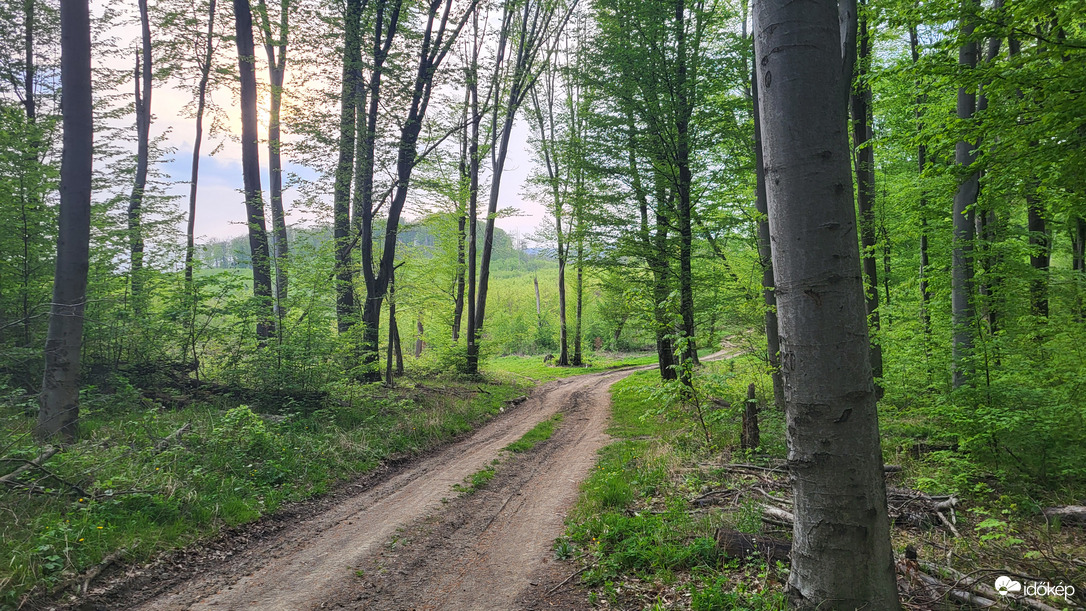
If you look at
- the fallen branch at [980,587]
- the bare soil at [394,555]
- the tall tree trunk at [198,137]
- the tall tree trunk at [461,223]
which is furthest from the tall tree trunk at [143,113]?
the fallen branch at [980,587]

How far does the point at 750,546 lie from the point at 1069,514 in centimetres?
295

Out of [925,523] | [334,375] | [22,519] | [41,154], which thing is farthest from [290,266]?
[925,523]

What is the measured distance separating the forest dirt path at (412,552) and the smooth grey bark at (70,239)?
13.7 ft

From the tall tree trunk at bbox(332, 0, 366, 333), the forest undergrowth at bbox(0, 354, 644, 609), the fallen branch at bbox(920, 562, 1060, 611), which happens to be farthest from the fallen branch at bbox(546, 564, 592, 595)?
the tall tree trunk at bbox(332, 0, 366, 333)

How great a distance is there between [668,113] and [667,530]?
9.44 meters

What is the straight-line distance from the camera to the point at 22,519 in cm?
454

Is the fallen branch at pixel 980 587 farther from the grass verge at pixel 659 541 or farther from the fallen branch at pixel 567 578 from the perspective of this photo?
the fallen branch at pixel 567 578

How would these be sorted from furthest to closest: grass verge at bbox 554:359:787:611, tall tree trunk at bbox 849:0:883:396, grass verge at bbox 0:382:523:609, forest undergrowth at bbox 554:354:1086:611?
tall tree trunk at bbox 849:0:883:396 < grass verge at bbox 0:382:523:609 < grass verge at bbox 554:359:787:611 < forest undergrowth at bbox 554:354:1086:611

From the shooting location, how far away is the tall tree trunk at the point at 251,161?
11.8 meters

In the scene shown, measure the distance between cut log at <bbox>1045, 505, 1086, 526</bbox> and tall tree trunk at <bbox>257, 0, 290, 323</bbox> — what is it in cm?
1244

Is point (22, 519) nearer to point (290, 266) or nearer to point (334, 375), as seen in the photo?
point (334, 375)

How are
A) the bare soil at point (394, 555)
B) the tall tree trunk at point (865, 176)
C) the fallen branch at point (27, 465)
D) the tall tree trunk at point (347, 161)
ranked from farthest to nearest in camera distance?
the tall tree trunk at point (347, 161) < the tall tree trunk at point (865, 176) < the fallen branch at point (27, 465) < the bare soil at point (394, 555)

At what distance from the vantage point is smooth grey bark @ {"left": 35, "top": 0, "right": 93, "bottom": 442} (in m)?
6.74

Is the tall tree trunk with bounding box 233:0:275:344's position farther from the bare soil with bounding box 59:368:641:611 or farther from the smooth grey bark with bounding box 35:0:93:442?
the bare soil with bounding box 59:368:641:611
